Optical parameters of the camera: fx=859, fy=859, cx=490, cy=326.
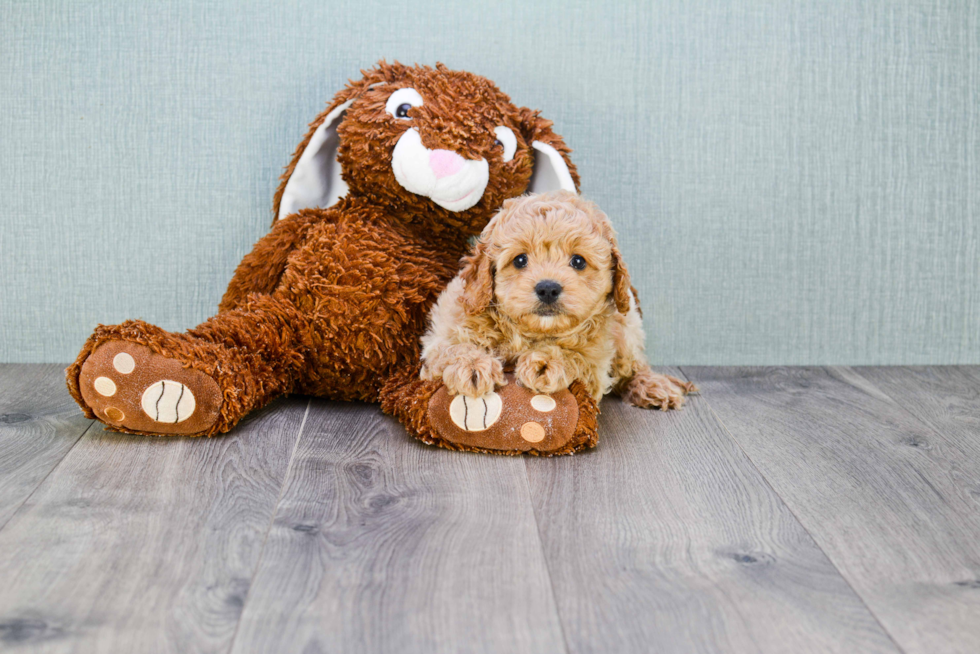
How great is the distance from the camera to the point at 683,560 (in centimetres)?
104

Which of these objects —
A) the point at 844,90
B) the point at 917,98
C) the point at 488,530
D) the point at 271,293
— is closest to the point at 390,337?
the point at 271,293

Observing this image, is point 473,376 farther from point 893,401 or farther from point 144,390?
point 893,401

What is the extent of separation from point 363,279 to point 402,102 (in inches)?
13.2

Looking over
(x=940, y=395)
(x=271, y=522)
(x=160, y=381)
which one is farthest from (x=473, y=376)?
(x=940, y=395)

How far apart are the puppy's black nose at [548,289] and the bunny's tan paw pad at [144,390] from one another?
55 cm

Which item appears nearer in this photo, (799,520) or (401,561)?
(401,561)

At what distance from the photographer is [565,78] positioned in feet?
6.22

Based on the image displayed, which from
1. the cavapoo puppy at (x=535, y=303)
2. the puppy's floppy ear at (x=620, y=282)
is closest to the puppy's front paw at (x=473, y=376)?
the cavapoo puppy at (x=535, y=303)

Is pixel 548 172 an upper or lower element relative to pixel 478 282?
upper

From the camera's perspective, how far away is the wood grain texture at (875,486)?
951 millimetres

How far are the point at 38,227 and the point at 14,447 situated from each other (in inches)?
27.0

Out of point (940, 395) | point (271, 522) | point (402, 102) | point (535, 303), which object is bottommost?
point (940, 395)

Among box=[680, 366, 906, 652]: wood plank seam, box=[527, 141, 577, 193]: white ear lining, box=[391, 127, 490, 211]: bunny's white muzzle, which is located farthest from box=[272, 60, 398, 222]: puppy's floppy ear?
box=[680, 366, 906, 652]: wood plank seam

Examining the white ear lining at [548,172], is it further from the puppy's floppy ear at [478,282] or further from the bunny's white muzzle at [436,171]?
the puppy's floppy ear at [478,282]
